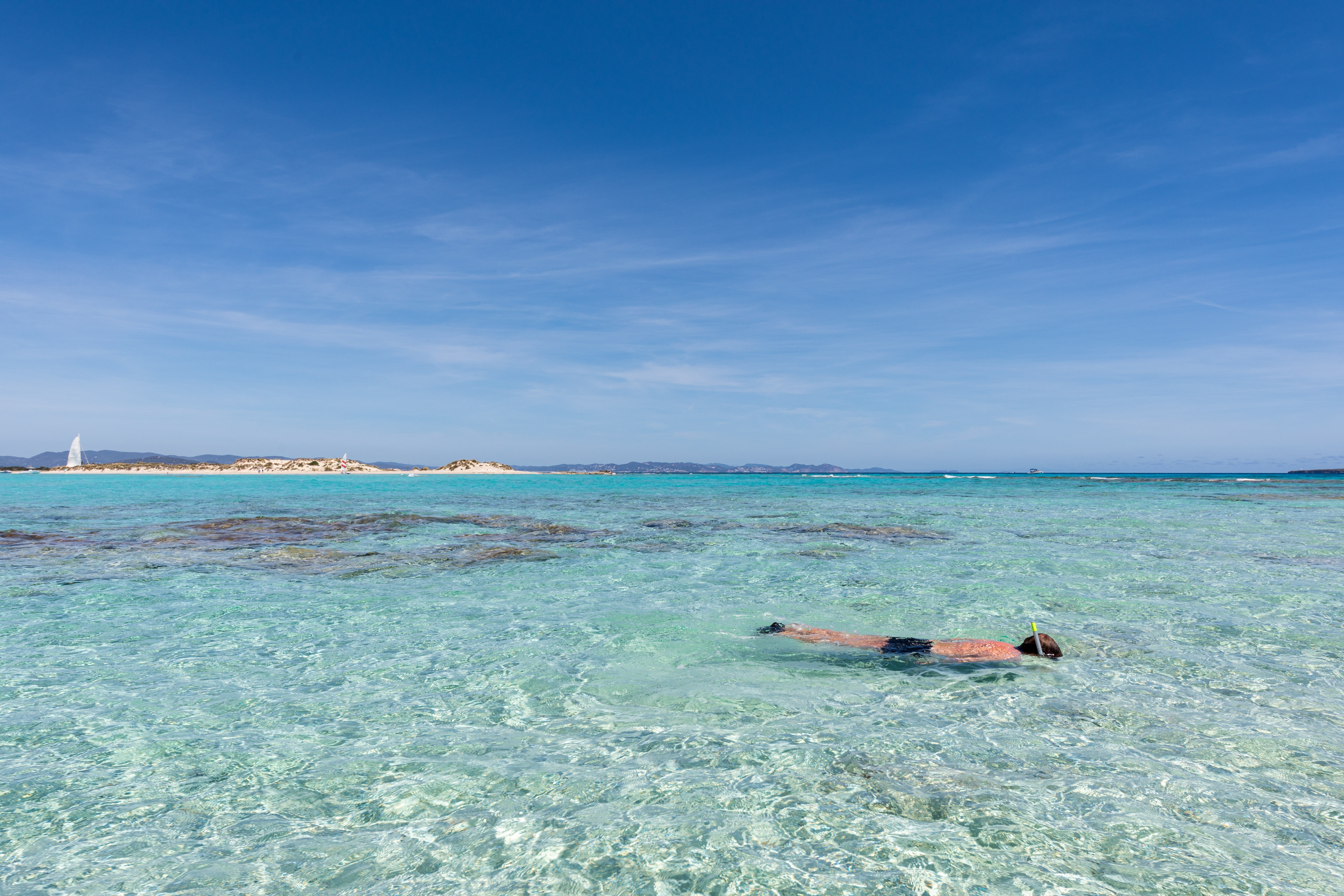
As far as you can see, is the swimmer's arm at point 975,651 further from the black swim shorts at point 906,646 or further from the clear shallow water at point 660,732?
the clear shallow water at point 660,732

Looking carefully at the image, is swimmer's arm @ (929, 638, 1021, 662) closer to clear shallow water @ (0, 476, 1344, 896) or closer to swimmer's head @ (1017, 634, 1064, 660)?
swimmer's head @ (1017, 634, 1064, 660)

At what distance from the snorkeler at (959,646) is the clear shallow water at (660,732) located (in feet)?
0.81

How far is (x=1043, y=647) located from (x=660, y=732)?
5.36 m

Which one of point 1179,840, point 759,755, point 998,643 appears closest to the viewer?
point 1179,840

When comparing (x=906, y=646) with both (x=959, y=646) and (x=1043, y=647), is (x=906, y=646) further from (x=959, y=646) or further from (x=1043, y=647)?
(x=1043, y=647)

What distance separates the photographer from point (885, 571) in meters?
15.4

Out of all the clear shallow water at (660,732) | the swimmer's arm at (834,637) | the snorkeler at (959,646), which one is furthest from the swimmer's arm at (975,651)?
the swimmer's arm at (834,637)

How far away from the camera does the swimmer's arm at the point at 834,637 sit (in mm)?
8945

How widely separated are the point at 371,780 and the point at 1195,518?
3444 centimetres

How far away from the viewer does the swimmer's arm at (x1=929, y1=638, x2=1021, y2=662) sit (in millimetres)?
8336

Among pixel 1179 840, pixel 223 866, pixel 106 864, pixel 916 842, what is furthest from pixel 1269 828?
pixel 106 864

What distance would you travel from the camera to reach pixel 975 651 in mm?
8430

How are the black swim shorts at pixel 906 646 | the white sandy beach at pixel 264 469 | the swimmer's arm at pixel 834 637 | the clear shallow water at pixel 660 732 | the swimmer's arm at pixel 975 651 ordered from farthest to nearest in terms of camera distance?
the white sandy beach at pixel 264 469 < the swimmer's arm at pixel 834 637 < the black swim shorts at pixel 906 646 < the swimmer's arm at pixel 975 651 < the clear shallow water at pixel 660 732

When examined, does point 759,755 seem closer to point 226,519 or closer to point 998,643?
point 998,643
